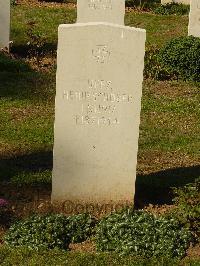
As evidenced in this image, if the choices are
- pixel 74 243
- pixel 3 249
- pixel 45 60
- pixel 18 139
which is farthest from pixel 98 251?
pixel 45 60

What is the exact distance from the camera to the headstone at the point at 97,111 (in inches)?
282

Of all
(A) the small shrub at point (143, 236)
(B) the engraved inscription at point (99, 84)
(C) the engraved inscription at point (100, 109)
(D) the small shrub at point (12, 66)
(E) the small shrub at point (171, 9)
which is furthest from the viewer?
(E) the small shrub at point (171, 9)

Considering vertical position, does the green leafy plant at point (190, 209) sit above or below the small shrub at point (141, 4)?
below

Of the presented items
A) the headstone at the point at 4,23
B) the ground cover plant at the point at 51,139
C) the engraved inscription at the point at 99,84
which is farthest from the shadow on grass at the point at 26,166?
the headstone at the point at 4,23

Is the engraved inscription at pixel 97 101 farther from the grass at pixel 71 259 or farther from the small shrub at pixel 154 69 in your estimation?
the small shrub at pixel 154 69

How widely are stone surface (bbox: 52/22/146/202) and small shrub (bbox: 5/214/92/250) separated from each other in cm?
61

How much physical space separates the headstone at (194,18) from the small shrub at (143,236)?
27.8 ft

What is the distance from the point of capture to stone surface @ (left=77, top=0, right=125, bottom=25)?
A: 1405 centimetres

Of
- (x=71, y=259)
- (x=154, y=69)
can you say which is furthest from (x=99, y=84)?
(x=154, y=69)

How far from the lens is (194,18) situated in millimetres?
14695

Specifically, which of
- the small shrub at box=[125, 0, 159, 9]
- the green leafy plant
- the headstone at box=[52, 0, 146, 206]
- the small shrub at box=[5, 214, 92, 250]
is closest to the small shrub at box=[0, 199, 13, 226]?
the small shrub at box=[5, 214, 92, 250]

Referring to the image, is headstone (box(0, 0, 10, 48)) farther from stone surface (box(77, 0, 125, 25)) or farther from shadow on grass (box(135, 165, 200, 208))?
shadow on grass (box(135, 165, 200, 208))

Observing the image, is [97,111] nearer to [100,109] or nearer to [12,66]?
[100,109]

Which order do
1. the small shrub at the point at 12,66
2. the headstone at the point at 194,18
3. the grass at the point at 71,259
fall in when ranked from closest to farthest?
the grass at the point at 71,259 → the small shrub at the point at 12,66 → the headstone at the point at 194,18
